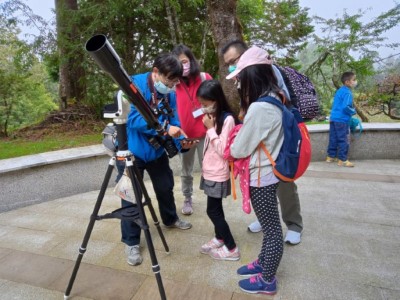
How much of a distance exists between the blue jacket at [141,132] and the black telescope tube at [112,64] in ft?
1.25

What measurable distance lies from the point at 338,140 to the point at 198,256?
3514 mm

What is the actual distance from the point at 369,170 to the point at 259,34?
24.4 ft

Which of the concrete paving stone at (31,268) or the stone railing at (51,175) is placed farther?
the stone railing at (51,175)

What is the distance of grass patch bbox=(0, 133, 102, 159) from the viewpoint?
14.5 ft

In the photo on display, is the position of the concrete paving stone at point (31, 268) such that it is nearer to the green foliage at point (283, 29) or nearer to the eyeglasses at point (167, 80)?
the eyeglasses at point (167, 80)

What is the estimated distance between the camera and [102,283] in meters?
2.21

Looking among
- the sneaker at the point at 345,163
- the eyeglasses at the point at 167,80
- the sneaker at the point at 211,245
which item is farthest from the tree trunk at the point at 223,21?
the sneaker at the point at 211,245

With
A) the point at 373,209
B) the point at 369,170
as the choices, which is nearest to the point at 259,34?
the point at 369,170

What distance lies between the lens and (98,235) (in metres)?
2.89

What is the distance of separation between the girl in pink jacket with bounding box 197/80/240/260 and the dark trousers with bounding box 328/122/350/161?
10.8 ft

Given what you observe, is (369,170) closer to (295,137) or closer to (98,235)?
(295,137)

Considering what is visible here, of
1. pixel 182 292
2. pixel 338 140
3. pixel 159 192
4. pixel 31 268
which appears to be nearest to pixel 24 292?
pixel 31 268

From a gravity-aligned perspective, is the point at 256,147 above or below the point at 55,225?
above

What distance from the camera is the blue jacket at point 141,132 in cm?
221
